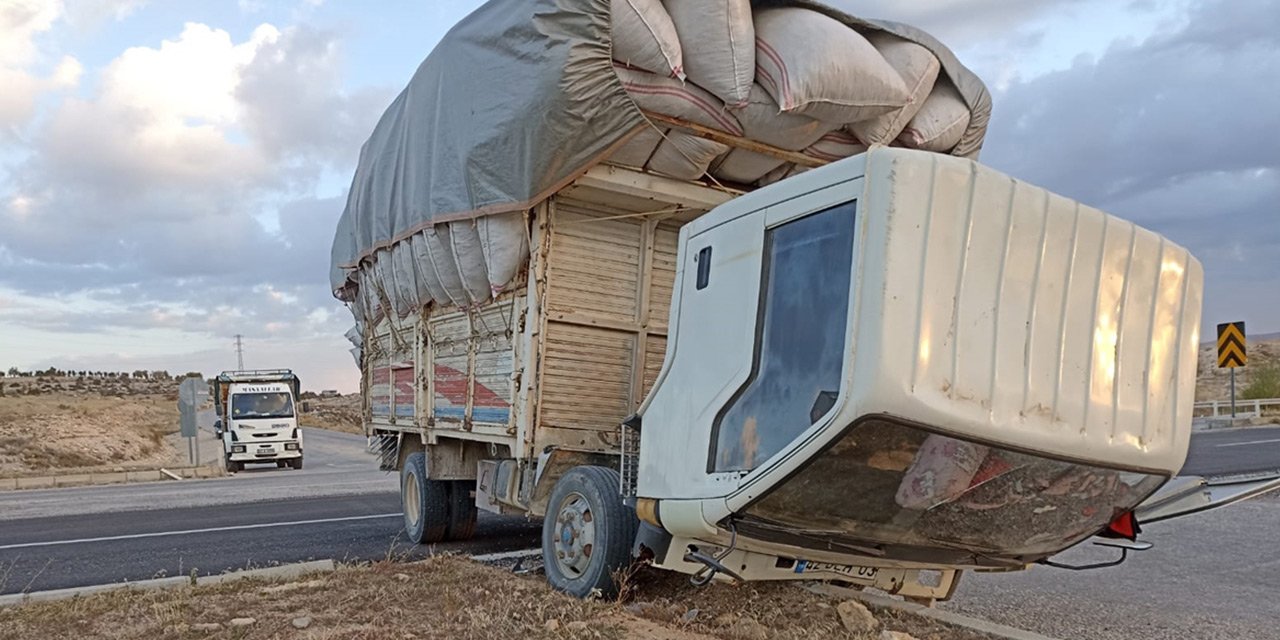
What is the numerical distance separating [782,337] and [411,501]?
645 cm

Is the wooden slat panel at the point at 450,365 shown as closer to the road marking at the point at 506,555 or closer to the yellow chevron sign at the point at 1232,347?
the road marking at the point at 506,555

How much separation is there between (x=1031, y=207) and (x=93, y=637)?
5.22m

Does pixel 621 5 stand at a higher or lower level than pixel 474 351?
higher

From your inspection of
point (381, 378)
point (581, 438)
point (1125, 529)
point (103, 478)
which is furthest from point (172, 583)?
point (103, 478)

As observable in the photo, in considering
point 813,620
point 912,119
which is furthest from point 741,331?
point 912,119

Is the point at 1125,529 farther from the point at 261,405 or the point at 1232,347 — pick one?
the point at 261,405

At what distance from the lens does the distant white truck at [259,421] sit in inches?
952

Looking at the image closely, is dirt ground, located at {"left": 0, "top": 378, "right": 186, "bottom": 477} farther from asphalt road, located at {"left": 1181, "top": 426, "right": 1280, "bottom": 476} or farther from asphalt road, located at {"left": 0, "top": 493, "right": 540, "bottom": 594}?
asphalt road, located at {"left": 1181, "top": 426, "right": 1280, "bottom": 476}

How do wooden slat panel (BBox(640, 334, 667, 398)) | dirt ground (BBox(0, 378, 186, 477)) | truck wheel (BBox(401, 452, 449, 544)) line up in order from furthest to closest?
dirt ground (BBox(0, 378, 186, 477))
truck wheel (BBox(401, 452, 449, 544))
wooden slat panel (BBox(640, 334, 667, 398))

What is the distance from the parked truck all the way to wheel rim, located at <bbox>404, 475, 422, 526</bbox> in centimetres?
192

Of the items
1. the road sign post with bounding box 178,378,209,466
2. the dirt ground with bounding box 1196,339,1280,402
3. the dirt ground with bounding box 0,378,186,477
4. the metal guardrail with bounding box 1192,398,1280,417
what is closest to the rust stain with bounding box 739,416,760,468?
the road sign post with bounding box 178,378,209,466

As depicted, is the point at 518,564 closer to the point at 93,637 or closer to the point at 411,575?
the point at 411,575

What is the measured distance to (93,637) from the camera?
5254mm

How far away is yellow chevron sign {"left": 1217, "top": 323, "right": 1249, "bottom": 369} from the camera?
78.5 ft
